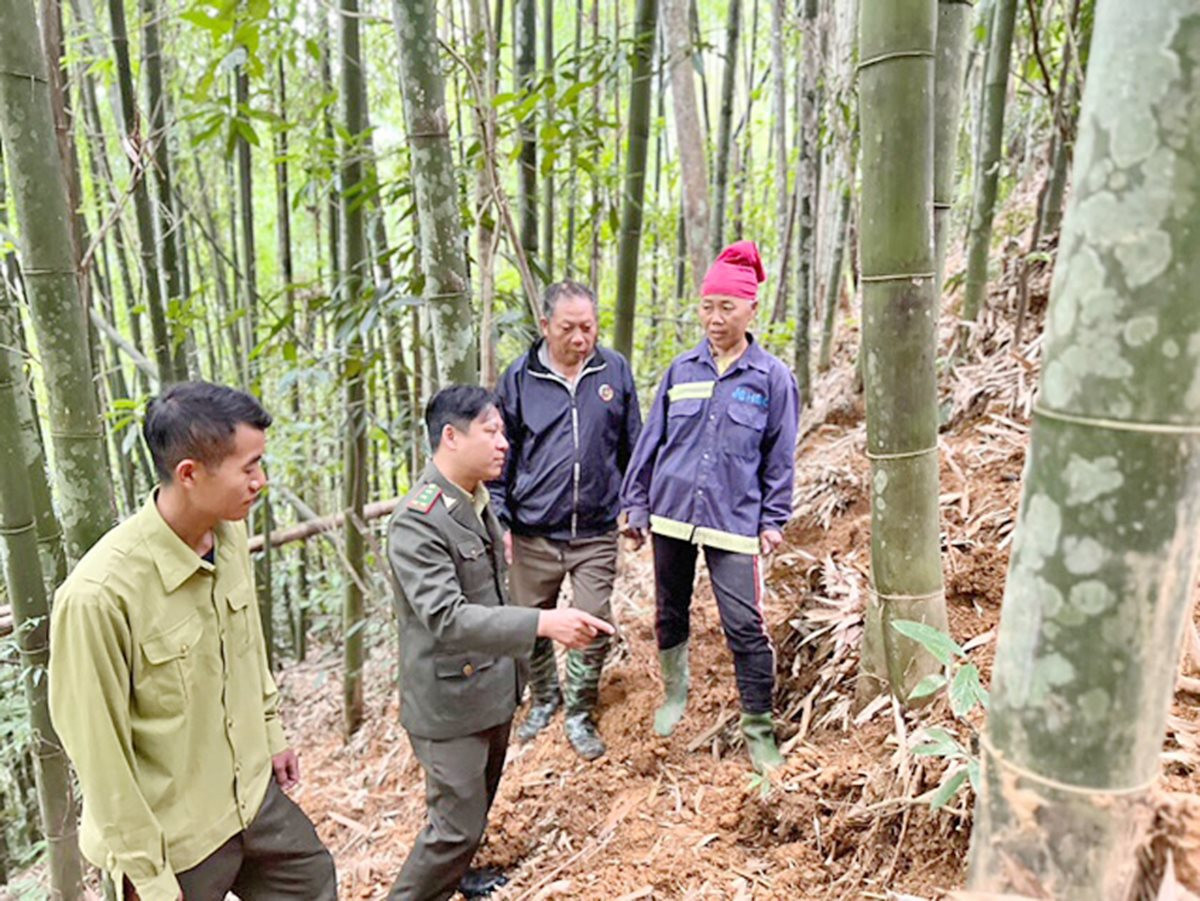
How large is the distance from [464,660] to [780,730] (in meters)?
1.13

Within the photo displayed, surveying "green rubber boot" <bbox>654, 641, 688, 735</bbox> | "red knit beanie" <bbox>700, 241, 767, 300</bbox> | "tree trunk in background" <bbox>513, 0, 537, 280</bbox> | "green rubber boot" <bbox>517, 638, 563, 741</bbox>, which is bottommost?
"green rubber boot" <bbox>517, 638, 563, 741</bbox>

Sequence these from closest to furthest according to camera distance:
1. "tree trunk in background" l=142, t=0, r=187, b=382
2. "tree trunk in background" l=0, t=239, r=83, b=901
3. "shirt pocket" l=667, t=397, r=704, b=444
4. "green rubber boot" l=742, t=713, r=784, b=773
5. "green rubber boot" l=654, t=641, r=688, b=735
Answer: "tree trunk in background" l=0, t=239, r=83, b=901 < "green rubber boot" l=742, t=713, r=784, b=773 < "shirt pocket" l=667, t=397, r=704, b=444 < "green rubber boot" l=654, t=641, r=688, b=735 < "tree trunk in background" l=142, t=0, r=187, b=382

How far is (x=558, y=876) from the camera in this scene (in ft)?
8.34

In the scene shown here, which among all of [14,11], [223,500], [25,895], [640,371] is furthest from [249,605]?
[640,371]

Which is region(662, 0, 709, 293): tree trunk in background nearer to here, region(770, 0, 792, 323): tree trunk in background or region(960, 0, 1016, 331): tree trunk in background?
region(960, 0, 1016, 331): tree trunk in background

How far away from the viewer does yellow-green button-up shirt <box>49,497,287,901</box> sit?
5.49 feet

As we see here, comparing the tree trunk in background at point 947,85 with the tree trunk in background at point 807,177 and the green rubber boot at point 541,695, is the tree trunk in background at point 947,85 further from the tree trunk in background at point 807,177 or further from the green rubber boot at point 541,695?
the tree trunk in background at point 807,177

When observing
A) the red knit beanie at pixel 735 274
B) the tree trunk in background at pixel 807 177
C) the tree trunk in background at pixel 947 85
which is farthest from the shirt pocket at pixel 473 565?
the tree trunk in background at pixel 807 177

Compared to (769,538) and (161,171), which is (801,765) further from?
(161,171)

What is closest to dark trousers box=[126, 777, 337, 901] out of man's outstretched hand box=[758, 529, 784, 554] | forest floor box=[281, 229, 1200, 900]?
forest floor box=[281, 229, 1200, 900]

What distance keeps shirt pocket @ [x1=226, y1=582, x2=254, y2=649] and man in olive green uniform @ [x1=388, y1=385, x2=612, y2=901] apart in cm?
38

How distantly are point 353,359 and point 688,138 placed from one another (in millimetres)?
1996

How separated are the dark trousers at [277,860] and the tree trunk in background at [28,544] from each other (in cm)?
99

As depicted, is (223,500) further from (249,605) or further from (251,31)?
(251,31)
